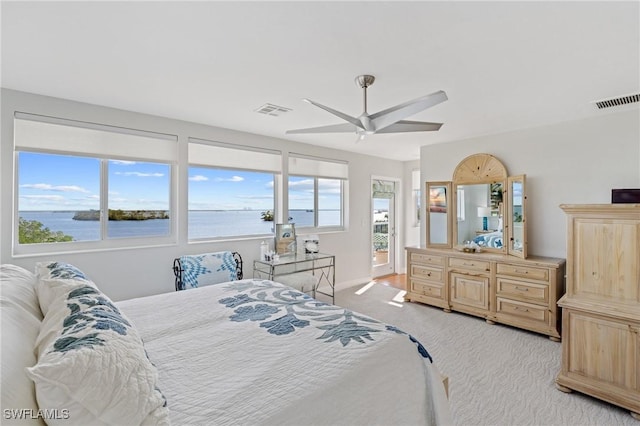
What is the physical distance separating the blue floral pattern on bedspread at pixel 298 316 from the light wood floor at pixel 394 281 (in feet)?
11.7

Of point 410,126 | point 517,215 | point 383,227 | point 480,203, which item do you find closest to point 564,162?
point 517,215

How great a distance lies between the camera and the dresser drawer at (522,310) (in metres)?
3.35

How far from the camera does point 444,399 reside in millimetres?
1597

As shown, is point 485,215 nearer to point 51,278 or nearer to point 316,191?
point 316,191

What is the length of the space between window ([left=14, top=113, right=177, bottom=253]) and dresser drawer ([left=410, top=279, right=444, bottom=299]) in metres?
3.50

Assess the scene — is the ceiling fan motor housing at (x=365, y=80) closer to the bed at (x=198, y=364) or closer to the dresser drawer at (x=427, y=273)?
the bed at (x=198, y=364)

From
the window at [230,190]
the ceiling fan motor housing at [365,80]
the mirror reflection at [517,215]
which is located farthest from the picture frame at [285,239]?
the mirror reflection at [517,215]

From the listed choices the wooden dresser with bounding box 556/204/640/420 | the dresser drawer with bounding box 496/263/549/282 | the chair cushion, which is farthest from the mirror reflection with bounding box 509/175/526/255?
the chair cushion

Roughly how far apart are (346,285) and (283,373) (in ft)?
13.7

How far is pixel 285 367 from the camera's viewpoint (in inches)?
51.6

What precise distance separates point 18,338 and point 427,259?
14.2 ft

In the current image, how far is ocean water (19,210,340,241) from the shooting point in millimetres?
2938

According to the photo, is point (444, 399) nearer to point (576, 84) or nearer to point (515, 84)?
point (515, 84)

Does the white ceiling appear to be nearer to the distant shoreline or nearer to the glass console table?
the distant shoreline
